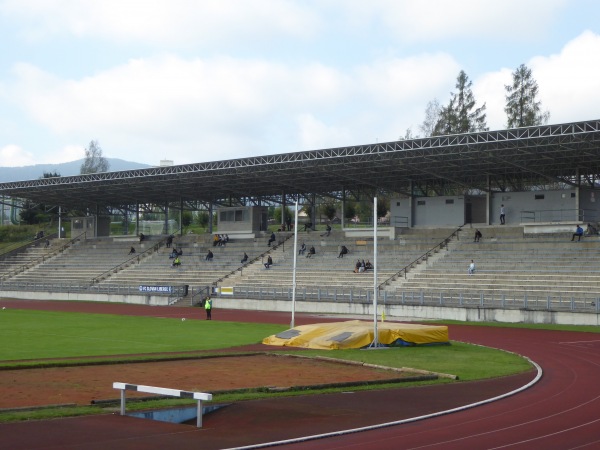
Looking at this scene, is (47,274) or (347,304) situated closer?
(347,304)

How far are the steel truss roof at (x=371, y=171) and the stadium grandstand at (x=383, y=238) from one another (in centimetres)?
14

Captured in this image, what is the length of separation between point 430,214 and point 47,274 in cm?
3749

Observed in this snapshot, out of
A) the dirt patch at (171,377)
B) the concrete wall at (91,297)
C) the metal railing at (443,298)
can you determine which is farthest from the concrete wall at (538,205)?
the dirt patch at (171,377)

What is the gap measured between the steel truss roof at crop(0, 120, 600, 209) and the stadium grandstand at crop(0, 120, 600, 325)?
143 millimetres

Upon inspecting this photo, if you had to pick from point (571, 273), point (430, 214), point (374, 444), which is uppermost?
point (430, 214)

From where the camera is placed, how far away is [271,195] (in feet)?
254

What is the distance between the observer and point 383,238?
65.0 m

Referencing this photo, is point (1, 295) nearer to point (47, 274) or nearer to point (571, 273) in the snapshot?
point (47, 274)

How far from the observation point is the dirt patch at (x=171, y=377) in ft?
58.6

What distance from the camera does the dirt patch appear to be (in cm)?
1785

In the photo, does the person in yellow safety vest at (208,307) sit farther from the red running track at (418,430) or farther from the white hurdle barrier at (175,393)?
the white hurdle barrier at (175,393)

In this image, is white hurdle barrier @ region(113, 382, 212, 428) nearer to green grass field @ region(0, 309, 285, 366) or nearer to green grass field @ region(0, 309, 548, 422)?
green grass field @ region(0, 309, 548, 422)

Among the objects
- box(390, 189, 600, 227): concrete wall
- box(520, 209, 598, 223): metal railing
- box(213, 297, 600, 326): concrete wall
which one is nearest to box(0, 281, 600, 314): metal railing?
box(213, 297, 600, 326): concrete wall

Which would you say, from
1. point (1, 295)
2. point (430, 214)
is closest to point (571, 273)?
point (430, 214)
